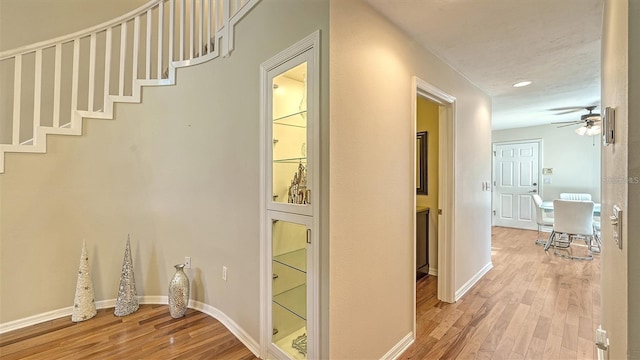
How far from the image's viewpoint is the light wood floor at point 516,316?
1.97m

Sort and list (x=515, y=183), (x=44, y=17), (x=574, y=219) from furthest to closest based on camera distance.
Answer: (x=515, y=183), (x=574, y=219), (x=44, y=17)

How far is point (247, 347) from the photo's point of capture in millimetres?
1985

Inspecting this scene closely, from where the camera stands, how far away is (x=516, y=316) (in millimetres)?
2426

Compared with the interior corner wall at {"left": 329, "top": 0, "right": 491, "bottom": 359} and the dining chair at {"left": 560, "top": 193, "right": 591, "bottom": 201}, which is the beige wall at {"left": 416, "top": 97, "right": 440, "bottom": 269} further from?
the dining chair at {"left": 560, "top": 193, "right": 591, "bottom": 201}

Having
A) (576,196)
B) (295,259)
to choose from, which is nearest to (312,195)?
(295,259)

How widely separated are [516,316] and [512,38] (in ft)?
7.80

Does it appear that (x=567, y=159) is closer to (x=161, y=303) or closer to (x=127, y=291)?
(x=161, y=303)

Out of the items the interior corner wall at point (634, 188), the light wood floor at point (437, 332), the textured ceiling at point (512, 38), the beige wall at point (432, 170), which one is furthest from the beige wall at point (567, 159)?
the interior corner wall at point (634, 188)

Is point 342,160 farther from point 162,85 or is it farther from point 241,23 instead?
point 162,85

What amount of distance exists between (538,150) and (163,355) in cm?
744

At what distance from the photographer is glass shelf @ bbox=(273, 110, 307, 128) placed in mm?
1661

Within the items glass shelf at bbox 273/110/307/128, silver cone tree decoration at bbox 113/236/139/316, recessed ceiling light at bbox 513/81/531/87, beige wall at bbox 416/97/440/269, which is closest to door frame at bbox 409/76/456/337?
beige wall at bbox 416/97/440/269

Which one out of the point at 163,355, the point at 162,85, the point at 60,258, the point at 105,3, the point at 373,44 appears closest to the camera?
the point at 373,44

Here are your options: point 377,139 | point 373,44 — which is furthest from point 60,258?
point 373,44
